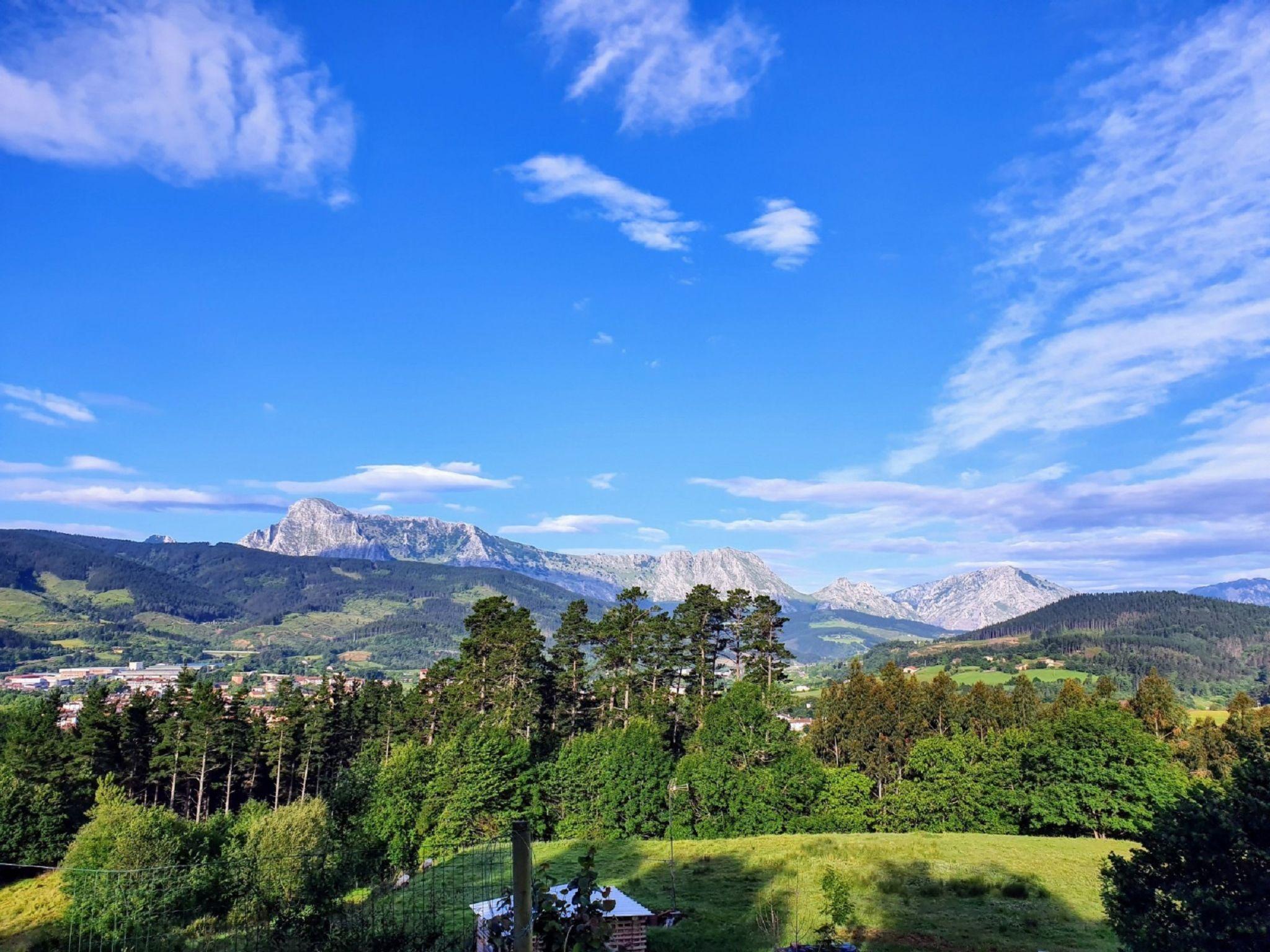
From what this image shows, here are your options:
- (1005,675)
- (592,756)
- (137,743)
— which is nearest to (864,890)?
(592,756)

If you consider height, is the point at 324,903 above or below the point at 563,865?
above

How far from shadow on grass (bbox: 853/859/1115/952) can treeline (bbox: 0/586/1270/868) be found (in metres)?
16.0

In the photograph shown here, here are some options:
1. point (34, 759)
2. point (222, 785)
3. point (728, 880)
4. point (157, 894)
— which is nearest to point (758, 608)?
point (728, 880)

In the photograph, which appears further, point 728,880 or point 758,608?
point 758,608

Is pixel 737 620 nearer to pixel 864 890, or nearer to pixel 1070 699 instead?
pixel 864 890

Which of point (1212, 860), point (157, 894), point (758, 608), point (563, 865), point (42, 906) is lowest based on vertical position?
point (42, 906)

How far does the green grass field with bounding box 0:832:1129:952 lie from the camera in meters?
24.2

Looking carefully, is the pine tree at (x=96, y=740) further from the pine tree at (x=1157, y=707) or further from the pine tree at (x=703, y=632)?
the pine tree at (x=1157, y=707)

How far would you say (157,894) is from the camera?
26.9m

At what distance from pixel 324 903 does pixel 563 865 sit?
2685 centimetres

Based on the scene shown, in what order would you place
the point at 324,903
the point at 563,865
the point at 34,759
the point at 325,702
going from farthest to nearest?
1. the point at 325,702
2. the point at 34,759
3. the point at 563,865
4. the point at 324,903

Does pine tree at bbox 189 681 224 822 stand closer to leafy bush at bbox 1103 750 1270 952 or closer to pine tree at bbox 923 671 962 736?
leafy bush at bbox 1103 750 1270 952

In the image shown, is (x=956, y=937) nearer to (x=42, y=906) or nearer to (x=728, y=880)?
(x=728, y=880)

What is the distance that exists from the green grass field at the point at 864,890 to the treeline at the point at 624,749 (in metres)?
4.86
